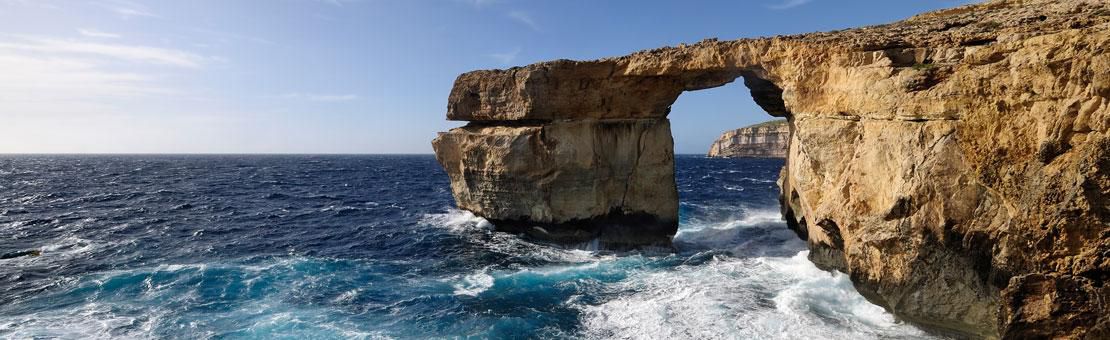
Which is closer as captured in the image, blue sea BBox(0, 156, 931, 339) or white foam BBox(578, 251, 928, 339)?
white foam BBox(578, 251, 928, 339)

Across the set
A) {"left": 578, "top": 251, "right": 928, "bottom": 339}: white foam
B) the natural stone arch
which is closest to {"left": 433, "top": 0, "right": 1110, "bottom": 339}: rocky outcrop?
the natural stone arch

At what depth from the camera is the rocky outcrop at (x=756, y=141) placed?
140 m

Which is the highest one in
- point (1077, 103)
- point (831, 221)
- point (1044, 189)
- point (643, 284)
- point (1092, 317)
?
point (1077, 103)

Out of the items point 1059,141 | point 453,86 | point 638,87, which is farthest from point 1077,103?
point 453,86

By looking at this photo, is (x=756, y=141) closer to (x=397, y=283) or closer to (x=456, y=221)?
(x=456, y=221)

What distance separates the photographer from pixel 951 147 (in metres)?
12.4

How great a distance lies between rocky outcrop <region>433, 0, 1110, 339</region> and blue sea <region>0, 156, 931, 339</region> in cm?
189

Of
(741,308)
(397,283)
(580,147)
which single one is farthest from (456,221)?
(741,308)

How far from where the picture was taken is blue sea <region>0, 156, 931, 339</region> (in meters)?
14.0

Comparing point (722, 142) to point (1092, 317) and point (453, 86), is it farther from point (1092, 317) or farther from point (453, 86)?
point (1092, 317)

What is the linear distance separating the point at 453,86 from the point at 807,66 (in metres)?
16.6

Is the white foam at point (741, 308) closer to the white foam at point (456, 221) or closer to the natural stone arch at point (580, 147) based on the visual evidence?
→ the natural stone arch at point (580, 147)

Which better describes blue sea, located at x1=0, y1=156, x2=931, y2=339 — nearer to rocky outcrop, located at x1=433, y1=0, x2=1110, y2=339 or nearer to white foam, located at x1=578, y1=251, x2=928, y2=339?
white foam, located at x1=578, y1=251, x2=928, y2=339

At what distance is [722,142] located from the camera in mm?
164375
